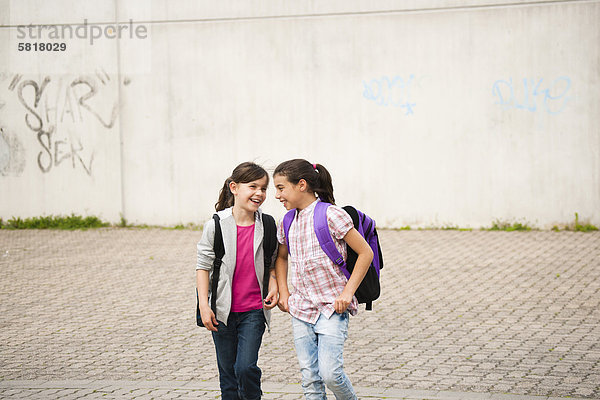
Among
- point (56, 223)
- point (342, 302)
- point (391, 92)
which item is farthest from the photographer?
point (56, 223)

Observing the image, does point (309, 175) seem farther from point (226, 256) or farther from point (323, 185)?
point (226, 256)

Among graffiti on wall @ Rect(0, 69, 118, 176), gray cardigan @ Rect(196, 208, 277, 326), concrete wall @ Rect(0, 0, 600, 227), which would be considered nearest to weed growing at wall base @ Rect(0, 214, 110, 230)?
concrete wall @ Rect(0, 0, 600, 227)

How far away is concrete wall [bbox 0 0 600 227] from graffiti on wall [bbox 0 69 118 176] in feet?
0.08

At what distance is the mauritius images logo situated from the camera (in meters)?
14.7

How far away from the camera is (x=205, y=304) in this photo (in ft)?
14.9

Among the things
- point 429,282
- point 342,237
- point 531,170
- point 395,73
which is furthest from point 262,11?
point 342,237

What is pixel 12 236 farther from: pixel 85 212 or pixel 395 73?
pixel 395 73

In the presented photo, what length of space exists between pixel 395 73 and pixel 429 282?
5.12m

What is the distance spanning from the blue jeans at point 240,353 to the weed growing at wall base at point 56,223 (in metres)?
10.9

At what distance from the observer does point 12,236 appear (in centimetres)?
1439

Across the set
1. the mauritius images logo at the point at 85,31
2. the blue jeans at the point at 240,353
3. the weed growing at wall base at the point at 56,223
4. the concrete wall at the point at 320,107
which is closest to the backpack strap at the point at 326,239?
the blue jeans at the point at 240,353

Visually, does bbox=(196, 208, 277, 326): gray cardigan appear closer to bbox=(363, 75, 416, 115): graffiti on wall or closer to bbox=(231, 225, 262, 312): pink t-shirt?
bbox=(231, 225, 262, 312): pink t-shirt

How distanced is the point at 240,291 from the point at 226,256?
0.22 metres

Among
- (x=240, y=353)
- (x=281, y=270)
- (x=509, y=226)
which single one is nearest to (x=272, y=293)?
(x=281, y=270)
